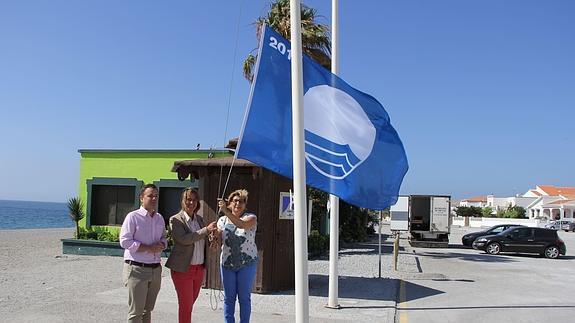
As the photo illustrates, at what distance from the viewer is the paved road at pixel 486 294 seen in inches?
389

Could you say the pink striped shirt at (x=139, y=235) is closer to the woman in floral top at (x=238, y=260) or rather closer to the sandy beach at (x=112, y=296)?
the woman in floral top at (x=238, y=260)

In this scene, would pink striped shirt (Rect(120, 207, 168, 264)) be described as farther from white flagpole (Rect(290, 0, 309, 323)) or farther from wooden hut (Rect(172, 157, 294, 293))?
wooden hut (Rect(172, 157, 294, 293))

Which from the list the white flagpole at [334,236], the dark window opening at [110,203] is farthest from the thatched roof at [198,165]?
the dark window opening at [110,203]

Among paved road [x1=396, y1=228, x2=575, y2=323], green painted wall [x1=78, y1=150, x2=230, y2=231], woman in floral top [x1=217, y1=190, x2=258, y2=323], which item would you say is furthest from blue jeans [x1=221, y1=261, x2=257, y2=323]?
green painted wall [x1=78, y1=150, x2=230, y2=231]

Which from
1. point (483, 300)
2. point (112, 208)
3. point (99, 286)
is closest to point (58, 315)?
point (99, 286)

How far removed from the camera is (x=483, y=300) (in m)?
11.6

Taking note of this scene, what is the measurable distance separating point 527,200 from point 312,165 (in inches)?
4747

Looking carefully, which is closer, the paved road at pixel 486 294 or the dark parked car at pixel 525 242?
the paved road at pixel 486 294

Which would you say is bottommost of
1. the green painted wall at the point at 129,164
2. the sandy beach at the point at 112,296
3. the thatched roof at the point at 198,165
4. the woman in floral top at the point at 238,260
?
the sandy beach at the point at 112,296

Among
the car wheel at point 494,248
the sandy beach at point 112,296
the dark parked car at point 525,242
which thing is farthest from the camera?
the car wheel at point 494,248

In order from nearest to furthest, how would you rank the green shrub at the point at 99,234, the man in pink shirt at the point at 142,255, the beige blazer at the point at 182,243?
the man in pink shirt at the point at 142,255 < the beige blazer at the point at 182,243 < the green shrub at the point at 99,234

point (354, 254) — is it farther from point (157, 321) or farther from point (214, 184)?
point (157, 321)

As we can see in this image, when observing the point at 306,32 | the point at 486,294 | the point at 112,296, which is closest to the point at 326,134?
the point at 112,296

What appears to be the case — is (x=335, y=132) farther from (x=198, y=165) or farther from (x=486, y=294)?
(x=486, y=294)
